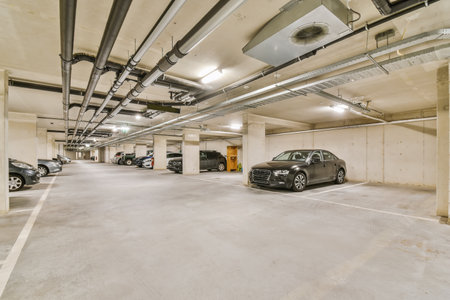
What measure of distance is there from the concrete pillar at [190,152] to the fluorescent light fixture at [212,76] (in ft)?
25.1

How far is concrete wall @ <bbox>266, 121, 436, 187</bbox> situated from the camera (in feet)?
25.4

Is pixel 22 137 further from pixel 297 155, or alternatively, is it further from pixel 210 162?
pixel 297 155

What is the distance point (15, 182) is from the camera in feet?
20.0

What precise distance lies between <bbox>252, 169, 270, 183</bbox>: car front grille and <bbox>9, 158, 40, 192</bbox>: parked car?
7.01m

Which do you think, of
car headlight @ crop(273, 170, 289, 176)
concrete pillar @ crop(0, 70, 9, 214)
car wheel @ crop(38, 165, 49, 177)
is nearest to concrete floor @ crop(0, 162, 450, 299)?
concrete pillar @ crop(0, 70, 9, 214)

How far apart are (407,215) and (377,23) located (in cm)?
354

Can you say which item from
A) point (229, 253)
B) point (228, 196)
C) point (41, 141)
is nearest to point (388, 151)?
point (228, 196)

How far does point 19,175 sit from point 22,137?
12.5 feet

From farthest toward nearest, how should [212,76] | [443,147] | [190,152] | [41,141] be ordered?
1. [41,141]
2. [190,152]
3. [212,76]
4. [443,147]

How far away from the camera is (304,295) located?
163cm

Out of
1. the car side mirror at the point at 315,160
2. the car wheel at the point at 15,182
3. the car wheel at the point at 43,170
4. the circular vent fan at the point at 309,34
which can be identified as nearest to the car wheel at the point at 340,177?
the car side mirror at the point at 315,160

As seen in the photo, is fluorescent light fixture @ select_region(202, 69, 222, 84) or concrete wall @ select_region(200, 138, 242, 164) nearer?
fluorescent light fixture @ select_region(202, 69, 222, 84)

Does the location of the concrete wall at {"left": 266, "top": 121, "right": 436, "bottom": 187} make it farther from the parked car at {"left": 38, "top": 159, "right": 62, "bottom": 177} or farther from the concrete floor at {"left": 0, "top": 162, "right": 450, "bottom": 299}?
the parked car at {"left": 38, "top": 159, "right": 62, "bottom": 177}

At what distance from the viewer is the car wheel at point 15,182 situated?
6.04 metres
